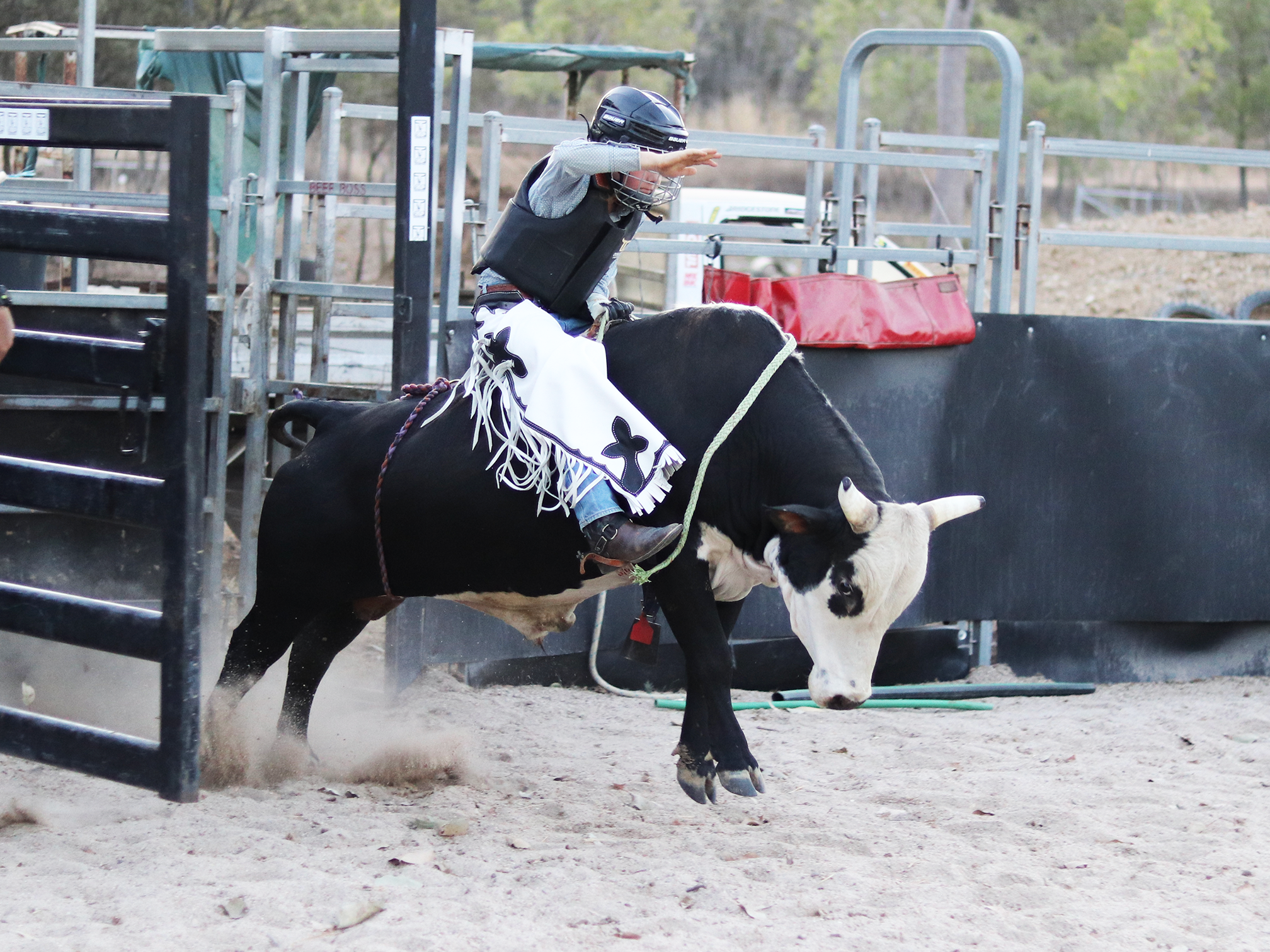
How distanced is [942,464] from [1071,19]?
38.9m

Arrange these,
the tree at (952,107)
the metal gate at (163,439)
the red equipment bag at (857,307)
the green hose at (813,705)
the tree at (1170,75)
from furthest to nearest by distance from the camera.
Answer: the tree at (1170,75)
the tree at (952,107)
the red equipment bag at (857,307)
the green hose at (813,705)
the metal gate at (163,439)

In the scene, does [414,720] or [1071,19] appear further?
[1071,19]

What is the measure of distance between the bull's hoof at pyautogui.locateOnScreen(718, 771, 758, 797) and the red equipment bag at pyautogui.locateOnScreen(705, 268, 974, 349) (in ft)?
8.18

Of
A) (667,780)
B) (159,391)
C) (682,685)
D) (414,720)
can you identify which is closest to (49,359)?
(159,391)

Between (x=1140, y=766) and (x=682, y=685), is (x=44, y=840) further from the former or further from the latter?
(x=1140, y=766)

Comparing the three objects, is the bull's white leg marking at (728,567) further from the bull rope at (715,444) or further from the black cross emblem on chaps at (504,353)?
the black cross emblem on chaps at (504,353)

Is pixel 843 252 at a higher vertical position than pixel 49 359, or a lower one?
higher

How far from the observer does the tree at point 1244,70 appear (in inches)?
1158

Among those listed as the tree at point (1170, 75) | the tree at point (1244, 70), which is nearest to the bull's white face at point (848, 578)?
the tree at point (1170, 75)

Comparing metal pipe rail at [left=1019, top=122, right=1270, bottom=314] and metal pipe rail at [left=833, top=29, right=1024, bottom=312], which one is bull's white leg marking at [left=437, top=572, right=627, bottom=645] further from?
metal pipe rail at [left=1019, top=122, right=1270, bottom=314]

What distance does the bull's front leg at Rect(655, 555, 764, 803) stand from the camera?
4.12 meters

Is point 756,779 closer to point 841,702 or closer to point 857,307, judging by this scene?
point 841,702

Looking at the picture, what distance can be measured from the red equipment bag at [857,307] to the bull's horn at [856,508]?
219 centimetres

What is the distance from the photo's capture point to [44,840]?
3.72 m
